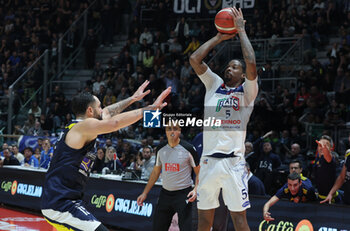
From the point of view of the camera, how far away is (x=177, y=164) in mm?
6844

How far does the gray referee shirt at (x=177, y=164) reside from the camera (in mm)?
6773

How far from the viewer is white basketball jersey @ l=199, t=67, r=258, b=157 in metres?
4.88

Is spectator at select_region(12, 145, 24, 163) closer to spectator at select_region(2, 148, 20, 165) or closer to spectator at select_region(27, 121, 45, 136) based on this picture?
spectator at select_region(2, 148, 20, 165)

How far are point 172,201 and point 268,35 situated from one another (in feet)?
28.4

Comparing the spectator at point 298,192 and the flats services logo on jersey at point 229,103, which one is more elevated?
the flats services logo on jersey at point 229,103

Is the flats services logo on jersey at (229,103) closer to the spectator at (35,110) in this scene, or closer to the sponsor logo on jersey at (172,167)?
the sponsor logo on jersey at (172,167)

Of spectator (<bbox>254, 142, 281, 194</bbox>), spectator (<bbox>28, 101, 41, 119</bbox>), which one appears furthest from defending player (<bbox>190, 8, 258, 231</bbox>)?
spectator (<bbox>28, 101, 41, 119</bbox>)

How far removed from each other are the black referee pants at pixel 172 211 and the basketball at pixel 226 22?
245cm

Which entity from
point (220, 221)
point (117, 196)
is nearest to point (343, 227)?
point (220, 221)

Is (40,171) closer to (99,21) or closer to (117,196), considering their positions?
(117,196)

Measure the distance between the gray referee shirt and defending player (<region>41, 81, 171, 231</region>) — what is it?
2318 mm

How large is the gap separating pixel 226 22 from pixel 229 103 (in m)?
0.78

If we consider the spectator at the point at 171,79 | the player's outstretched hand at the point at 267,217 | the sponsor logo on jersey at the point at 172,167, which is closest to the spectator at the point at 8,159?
→ the spectator at the point at 171,79

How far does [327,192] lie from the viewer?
7414 mm
